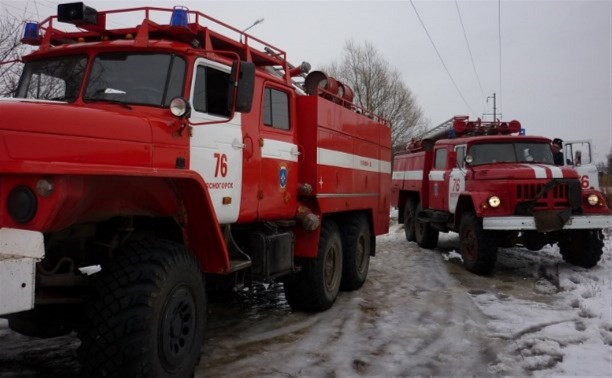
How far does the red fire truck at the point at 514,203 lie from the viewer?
8.71 m

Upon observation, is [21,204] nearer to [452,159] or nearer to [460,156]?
[460,156]

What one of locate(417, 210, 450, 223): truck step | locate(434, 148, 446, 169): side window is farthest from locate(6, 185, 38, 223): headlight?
locate(434, 148, 446, 169): side window

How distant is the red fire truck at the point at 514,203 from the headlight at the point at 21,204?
7367 millimetres

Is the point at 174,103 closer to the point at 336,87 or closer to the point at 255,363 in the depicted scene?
the point at 255,363

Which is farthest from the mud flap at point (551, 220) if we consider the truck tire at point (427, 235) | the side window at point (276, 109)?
the side window at point (276, 109)

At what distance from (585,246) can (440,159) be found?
3.78m

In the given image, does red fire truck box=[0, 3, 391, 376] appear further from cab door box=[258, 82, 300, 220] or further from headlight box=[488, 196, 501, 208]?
headlight box=[488, 196, 501, 208]

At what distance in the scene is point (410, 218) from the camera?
14.2 meters

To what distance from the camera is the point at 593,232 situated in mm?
9172

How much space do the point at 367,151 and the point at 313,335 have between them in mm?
3635

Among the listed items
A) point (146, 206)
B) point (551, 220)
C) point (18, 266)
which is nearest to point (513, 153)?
point (551, 220)

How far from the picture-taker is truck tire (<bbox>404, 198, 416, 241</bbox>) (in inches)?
552

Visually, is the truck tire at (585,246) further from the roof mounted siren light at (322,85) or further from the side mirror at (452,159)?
the roof mounted siren light at (322,85)

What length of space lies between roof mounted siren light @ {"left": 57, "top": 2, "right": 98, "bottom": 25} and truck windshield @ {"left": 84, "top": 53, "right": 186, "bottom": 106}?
404mm
